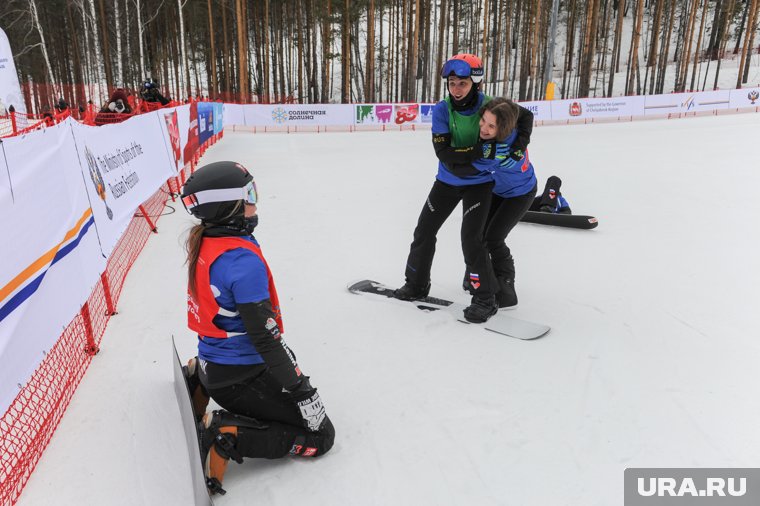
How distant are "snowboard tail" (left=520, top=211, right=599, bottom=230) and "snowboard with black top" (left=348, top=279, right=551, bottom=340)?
97.1 inches

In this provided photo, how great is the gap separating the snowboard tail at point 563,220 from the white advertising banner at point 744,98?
21.1m

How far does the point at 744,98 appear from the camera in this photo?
22.8 m

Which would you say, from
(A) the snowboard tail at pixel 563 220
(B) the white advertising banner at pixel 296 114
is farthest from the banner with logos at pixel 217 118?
(A) the snowboard tail at pixel 563 220

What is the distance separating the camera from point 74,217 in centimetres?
313

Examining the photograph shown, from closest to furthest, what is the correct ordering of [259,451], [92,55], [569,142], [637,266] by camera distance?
[259,451] < [637,266] < [569,142] < [92,55]

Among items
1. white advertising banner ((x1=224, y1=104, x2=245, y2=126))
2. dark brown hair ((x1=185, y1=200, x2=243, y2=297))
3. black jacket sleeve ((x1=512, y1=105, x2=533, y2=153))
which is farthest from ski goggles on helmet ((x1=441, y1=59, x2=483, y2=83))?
white advertising banner ((x1=224, y1=104, x2=245, y2=126))

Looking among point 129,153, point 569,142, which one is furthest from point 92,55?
point 129,153

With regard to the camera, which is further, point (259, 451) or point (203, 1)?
point (203, 1)

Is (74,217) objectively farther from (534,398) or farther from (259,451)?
(534,398)

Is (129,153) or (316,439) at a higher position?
(129,153)

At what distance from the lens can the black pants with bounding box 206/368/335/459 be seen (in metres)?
2.32

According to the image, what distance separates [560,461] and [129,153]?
4722 mm

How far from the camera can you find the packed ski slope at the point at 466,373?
7.69ft

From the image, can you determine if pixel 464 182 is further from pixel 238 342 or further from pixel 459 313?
pixel 238 342
